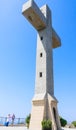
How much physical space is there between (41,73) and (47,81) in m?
1.35

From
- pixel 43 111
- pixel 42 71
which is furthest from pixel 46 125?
pixel 42 71

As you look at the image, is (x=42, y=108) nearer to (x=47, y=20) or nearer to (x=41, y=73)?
(x=41, y=73)

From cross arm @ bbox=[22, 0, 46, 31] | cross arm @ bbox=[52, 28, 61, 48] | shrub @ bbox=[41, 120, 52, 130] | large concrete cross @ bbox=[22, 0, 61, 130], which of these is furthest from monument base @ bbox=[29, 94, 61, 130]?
cross arm @ bbox=[52, 28, 61, 48]

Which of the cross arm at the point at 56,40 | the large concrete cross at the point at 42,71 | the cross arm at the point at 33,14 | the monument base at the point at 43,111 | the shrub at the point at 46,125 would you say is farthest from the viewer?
the cross arm at the point at 56,40

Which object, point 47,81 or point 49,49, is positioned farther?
point 49,49

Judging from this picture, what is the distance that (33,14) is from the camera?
21.1 meters

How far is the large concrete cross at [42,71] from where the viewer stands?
18438 millimetres

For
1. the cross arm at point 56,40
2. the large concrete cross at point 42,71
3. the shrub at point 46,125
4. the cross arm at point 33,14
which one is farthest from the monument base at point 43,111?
the cross arm at point 56,40

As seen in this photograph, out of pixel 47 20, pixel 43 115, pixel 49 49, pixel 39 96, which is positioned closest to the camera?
pixel 43 115

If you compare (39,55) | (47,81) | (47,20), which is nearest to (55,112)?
(47,81)

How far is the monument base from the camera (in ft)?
59.0

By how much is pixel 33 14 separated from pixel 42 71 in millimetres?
7406

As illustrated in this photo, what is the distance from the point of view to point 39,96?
1955 centimetres

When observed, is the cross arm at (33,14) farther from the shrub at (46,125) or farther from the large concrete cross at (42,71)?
the shrub at (46,125)
